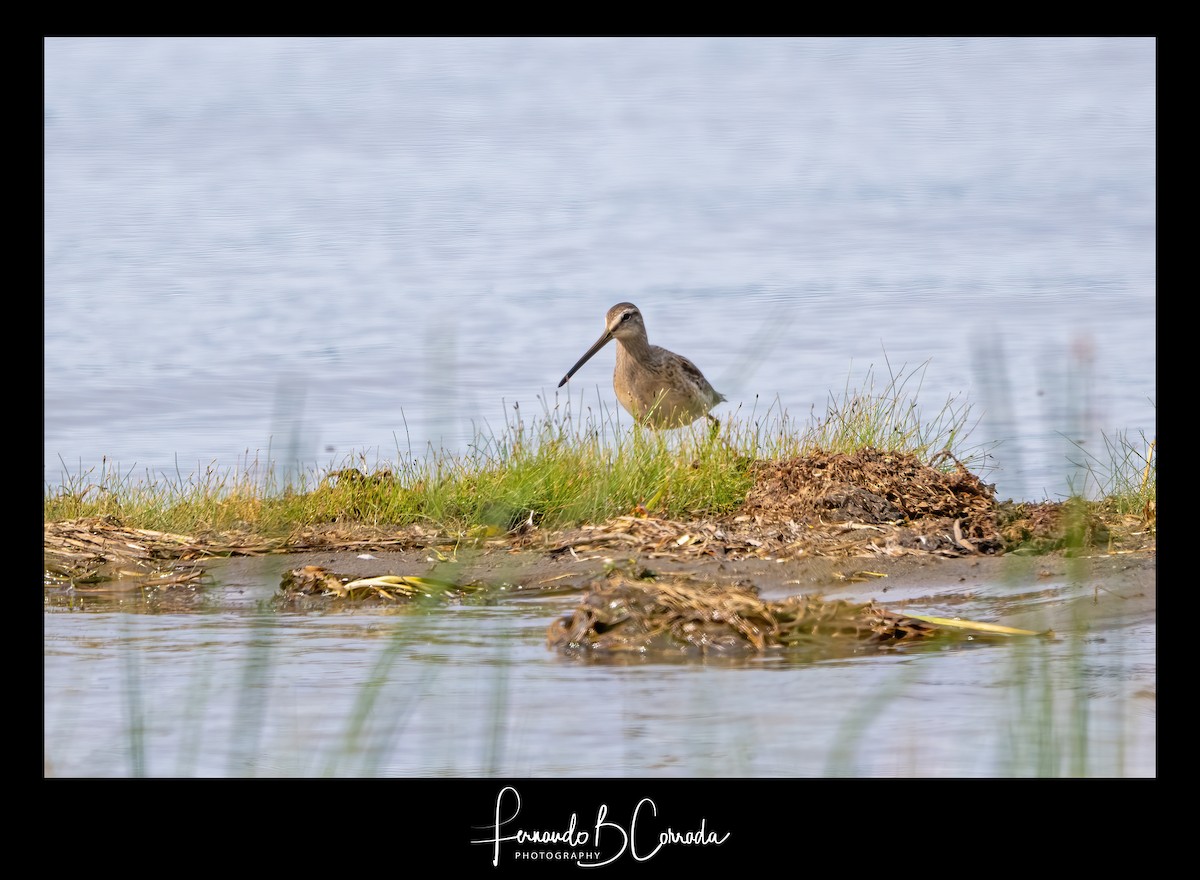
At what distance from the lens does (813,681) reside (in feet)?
22.2

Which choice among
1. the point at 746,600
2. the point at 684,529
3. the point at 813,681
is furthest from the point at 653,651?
the point at 684,529

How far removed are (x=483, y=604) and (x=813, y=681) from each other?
2731mm

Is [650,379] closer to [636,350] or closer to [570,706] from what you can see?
[636,350]

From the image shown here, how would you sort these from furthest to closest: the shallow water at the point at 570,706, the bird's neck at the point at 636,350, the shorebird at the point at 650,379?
the bird's neck at the point at 636,350 < the shorebird at the point at 650,379 < the shallow water at the point at 570,706

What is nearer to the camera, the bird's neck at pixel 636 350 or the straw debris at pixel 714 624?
the straw debris at pixel 714 624

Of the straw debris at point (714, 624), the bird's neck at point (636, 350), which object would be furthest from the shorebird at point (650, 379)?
the straw debris at point (714, 624)

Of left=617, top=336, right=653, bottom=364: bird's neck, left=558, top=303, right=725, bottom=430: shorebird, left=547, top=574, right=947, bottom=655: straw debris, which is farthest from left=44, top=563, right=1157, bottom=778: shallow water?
left=617, top=336, right=653, bottom=364: bird's neck

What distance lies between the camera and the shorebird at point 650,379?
14.2 meters

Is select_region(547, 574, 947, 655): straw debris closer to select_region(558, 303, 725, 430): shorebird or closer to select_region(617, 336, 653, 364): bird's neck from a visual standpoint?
select_region(558, 303, 725, 430): shorebird

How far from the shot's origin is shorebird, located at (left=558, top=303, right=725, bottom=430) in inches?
559

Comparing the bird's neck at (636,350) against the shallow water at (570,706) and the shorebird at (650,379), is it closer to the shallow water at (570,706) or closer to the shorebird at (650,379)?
the shorebird at (650,379)

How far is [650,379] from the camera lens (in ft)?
46.8

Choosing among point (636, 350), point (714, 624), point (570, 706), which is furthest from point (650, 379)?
point (570, 706)

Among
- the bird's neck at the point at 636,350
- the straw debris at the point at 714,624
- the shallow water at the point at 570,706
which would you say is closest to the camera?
the shallow water at the point at 570,706
